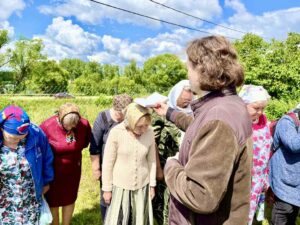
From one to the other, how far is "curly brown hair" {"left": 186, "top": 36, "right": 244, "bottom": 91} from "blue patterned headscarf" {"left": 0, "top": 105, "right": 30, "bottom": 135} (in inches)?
62.9

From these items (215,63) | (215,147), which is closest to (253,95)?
(215,63)

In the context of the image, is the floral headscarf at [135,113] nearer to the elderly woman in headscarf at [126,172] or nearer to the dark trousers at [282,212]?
the elderly woman in headscarf at [126,172]

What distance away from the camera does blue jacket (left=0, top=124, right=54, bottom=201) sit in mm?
2750

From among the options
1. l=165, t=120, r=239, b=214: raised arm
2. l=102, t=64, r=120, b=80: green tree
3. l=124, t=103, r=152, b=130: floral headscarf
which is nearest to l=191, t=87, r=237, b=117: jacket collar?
l=165, t=120, r=239, b=214: raised arm

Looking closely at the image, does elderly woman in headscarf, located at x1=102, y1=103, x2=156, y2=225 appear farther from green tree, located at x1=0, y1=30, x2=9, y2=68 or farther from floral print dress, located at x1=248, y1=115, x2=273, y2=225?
green tree, located at x1=0, y1=30, x2=9, y2=68

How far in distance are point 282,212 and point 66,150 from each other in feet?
7.81

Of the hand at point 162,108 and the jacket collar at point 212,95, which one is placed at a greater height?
the jacket collar at point 212,95

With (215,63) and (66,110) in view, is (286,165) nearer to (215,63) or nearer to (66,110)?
(215,63)

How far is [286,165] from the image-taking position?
314cm

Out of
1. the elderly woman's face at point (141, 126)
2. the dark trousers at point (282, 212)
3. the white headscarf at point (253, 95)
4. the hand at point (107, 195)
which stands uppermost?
the white headscarf at point (253, 95)

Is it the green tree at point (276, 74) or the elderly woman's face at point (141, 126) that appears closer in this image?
the elderly woman's face at point (141, 126)

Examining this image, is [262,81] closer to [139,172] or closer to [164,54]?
[139,172]

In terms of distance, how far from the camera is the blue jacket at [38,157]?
2750 millimetres

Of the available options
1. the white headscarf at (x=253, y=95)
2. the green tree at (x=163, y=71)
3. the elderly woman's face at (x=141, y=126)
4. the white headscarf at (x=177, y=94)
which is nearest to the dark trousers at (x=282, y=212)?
the white headscarf at (x=253, y=95)
